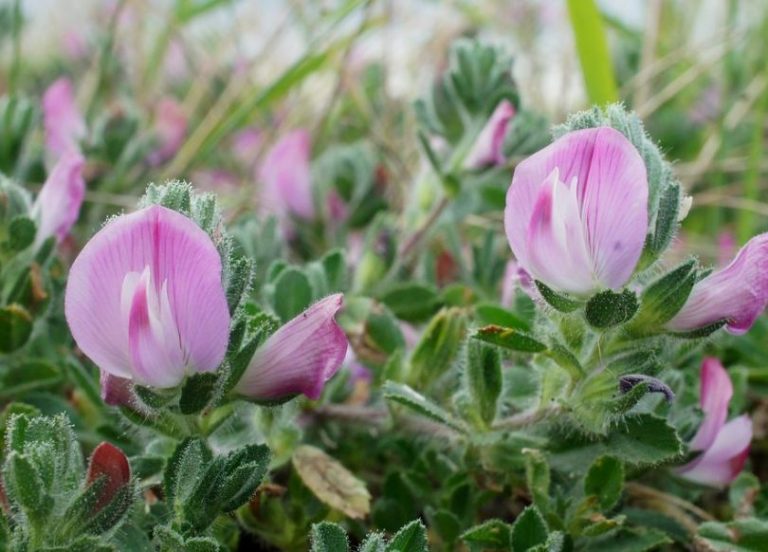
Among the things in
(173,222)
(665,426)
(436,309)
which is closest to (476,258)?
(436,309)

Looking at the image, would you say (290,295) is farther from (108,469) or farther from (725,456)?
(725,456)

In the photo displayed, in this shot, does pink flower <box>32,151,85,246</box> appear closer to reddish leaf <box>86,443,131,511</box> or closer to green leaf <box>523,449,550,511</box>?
reddish leaf <box>86,443,131,511</box>

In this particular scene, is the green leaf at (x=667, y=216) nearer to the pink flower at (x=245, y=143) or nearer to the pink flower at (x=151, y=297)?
the pink flower at (x=151, y=297)

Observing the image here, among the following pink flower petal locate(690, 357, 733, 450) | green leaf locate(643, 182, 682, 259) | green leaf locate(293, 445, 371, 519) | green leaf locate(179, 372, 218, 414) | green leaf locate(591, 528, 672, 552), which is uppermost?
green leaf locate(179, 372, 218, 414)

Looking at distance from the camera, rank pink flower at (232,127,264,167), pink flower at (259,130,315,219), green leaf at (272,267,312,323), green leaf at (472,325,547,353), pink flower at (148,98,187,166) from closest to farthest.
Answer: green leaf at (472,325,547,353)
green leaf at (272,267,312,323)
pink flower at (259,130,315,219)
pink flower at (148,98,187,166)
pink flower at (232,127,264,167)

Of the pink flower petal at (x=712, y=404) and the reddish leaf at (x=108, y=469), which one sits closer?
the reddish leaf at (x=108, y=469)

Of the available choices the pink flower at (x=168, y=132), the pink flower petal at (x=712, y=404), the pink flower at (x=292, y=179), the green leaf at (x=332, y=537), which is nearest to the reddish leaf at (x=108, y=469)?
the green leaf at (x=332, y=537)

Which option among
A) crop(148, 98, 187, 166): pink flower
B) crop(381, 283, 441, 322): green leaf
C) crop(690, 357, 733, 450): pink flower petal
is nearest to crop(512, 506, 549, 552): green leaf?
crop(690, 357, 733, 450): pink flower petal
